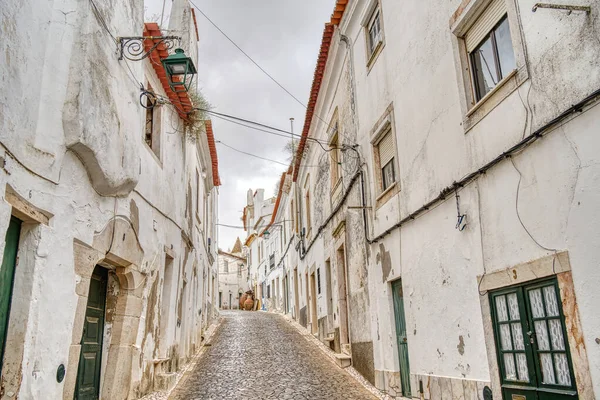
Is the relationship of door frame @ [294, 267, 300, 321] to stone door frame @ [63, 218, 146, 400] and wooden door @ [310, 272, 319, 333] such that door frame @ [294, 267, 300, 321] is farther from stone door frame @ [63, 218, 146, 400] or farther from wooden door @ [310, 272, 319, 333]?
stone door frame @ [63, 218, 146, 400]

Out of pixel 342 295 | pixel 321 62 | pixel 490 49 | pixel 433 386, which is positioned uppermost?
pixel 321 62

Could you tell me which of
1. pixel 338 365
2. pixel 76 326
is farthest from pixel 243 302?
pixel 76 326

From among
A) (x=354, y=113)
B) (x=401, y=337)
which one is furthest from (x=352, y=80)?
(x=401, y=337)

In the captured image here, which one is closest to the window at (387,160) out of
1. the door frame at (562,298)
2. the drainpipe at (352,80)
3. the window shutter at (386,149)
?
the window shutter at (386,149)

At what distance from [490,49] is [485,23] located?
0.91 ft

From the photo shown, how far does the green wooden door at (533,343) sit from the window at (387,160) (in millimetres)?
3534

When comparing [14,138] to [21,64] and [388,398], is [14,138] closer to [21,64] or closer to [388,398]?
[21,64]

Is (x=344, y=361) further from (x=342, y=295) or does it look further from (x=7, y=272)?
(x=7, y=272)

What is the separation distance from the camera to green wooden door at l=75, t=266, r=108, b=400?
5656 mm

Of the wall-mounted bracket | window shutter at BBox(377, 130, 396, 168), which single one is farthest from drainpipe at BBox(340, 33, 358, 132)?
the wall-mounted bracket

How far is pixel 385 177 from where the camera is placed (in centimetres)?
853

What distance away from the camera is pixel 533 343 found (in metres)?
4.40

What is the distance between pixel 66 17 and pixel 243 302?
28.7 meters

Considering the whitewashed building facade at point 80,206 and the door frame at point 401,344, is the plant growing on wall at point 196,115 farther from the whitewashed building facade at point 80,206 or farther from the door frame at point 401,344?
the door frame at point 401,344
